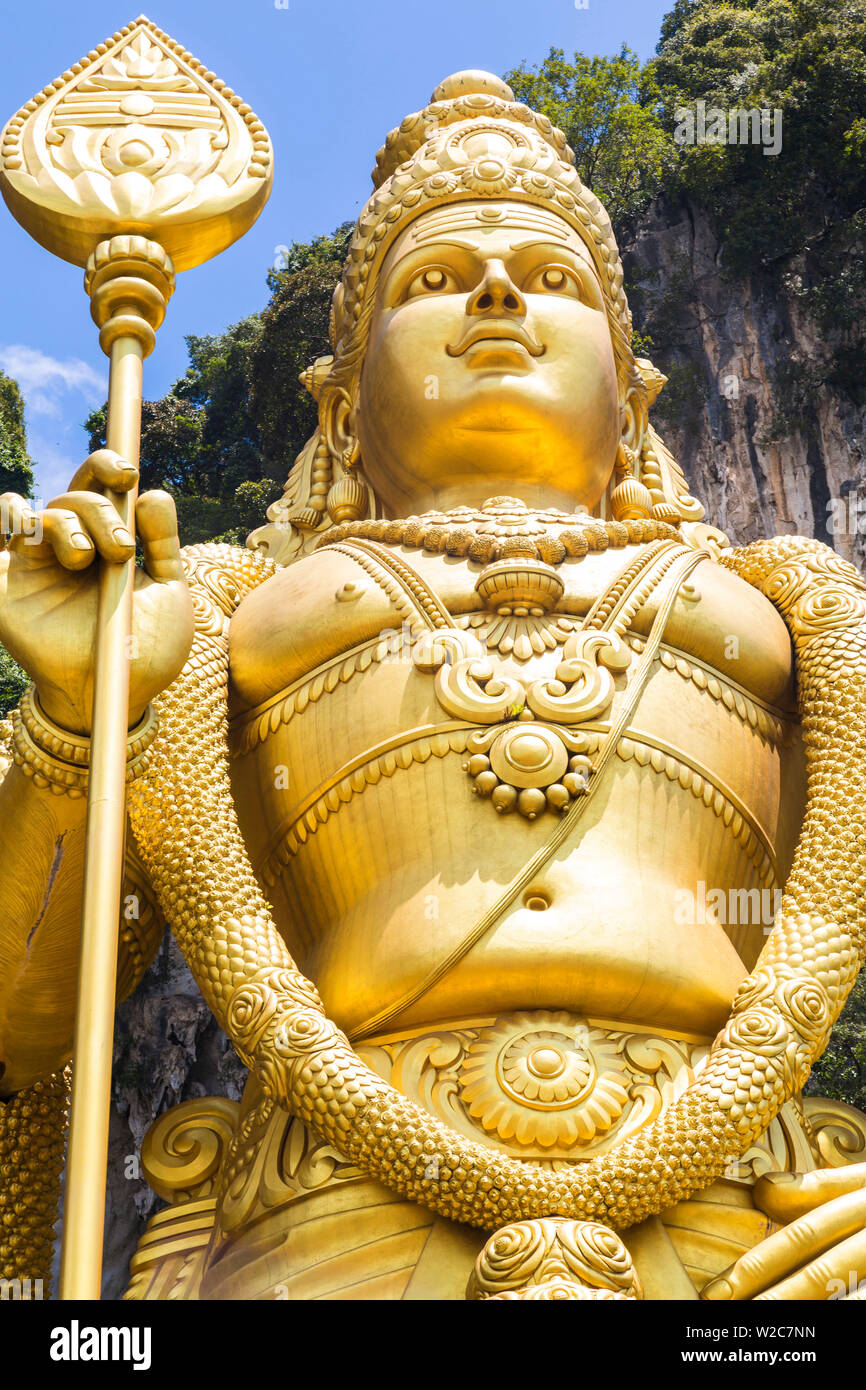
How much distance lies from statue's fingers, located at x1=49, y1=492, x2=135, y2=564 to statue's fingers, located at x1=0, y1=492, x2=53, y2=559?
7 cm

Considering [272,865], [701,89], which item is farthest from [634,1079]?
[701,89]

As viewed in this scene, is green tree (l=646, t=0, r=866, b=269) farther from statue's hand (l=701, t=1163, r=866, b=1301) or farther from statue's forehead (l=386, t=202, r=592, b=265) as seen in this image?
statue's hand (l=701, t=1163, r=866, b=1301)

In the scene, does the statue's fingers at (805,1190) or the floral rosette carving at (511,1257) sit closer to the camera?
the floral rosette carving at (511,1257)

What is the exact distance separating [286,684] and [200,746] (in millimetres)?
366

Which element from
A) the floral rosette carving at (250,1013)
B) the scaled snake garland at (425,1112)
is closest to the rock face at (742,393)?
the scaled snake garland at (425,1112)

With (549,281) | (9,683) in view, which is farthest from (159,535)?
(9,683)

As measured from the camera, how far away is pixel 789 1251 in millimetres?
3785

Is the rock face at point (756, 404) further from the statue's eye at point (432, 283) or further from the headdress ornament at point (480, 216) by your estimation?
the statue's eye at point (432, 283)

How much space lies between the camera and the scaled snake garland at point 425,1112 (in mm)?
3877

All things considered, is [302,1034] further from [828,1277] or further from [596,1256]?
[828,1277]

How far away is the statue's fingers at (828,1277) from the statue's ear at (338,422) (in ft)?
10.7

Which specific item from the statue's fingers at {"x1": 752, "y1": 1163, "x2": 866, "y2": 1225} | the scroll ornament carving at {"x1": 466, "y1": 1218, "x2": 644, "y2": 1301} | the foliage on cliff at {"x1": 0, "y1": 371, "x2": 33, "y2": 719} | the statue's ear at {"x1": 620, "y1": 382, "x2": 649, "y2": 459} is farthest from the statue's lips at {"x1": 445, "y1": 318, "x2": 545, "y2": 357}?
the foliage on cliff at {"x1": 0, "y1": 371, "x2": 33, "y2": 719}

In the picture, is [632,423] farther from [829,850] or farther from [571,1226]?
[571,1226]

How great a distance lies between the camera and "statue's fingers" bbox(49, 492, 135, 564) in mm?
3713
